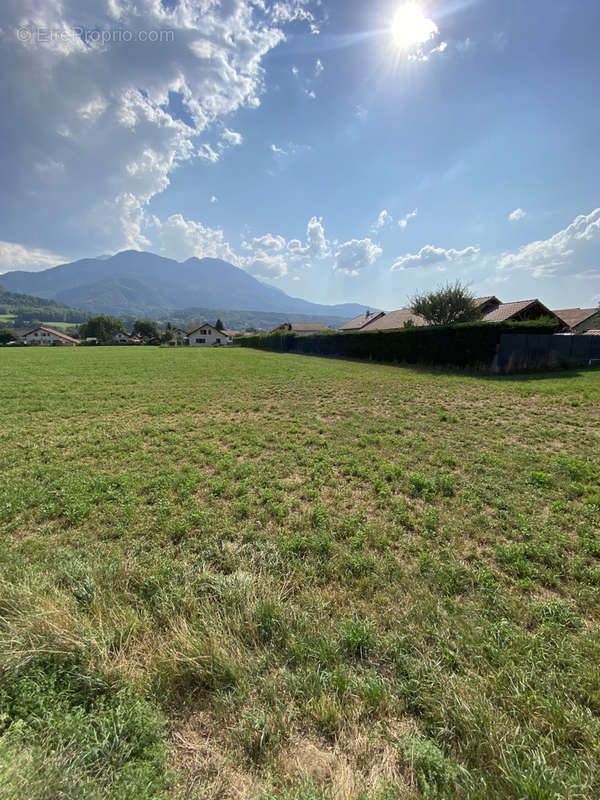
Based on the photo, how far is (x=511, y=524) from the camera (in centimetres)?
336

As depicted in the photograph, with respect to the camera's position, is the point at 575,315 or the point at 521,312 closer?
the point at 521,312

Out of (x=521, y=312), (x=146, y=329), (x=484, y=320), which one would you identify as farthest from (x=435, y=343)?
(x=146, y=329)

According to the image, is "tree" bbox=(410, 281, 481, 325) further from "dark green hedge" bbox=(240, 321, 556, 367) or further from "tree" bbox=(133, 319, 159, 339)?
"tree" bbox=(133, 319, 159, 339)

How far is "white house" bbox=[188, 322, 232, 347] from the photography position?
258 ft

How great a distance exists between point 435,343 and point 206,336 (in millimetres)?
71222

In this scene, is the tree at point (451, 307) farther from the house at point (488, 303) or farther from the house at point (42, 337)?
the house at point (42, 337)

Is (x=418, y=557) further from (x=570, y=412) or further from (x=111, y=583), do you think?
(x=570, y=412)

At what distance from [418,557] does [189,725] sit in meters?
2.20

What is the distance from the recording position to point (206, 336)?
79.3 meters

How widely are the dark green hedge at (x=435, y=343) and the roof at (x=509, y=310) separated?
800 cm

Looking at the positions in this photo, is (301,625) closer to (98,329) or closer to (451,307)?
(451,307)

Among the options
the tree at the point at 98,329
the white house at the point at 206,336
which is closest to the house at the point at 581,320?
the white house at the point at 206,336

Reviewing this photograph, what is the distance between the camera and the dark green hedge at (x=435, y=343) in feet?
49.6

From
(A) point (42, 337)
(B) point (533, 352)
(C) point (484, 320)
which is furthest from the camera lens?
(A) point (42, 337)
